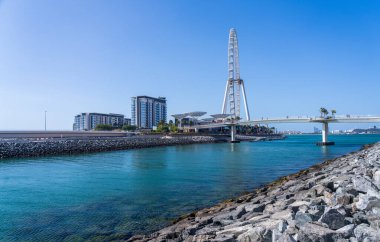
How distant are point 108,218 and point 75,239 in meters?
1.73

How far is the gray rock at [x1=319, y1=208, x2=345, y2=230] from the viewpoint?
15.1 feet

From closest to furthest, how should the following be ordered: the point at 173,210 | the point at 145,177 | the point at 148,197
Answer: the point at 173,210
the point at 148,197
the point at 145,177

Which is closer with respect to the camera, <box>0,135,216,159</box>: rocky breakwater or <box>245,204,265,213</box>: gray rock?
<box>245,204,265,213</box>: gray rock

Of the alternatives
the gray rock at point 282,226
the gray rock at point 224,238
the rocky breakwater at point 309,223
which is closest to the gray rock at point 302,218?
the rocky breakwater at point 309,223

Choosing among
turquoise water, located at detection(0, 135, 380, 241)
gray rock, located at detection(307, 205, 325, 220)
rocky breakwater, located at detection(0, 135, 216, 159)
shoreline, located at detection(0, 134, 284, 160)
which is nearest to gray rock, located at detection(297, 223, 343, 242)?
gray rock, located at detection(307, 205, 325, 220)

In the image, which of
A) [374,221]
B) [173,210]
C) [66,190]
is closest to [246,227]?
[374,221]

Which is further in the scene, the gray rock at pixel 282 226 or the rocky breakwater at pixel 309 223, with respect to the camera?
the gray rock at pixel 282 226

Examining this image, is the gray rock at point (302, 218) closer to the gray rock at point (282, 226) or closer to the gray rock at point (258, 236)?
the gray rock at point (282, 226)

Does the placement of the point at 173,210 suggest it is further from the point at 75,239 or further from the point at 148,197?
the point at 75,239

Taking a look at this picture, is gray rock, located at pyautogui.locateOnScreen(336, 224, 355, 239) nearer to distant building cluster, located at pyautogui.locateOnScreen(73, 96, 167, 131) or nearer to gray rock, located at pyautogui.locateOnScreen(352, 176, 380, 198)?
gray rock, located at pyautogui.locateOnScreen(352, 176, 380, 198)

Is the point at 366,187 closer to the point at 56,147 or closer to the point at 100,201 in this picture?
the point at 100,201

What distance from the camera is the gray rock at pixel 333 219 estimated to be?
4.60 m

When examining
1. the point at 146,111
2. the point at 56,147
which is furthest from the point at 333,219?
the point at 146,111

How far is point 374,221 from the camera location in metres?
4.56
